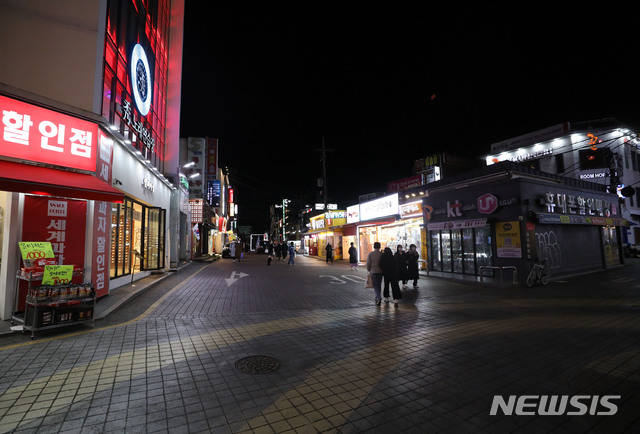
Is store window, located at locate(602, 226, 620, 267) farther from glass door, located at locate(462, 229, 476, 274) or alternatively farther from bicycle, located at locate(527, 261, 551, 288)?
glass door, located at locate(462, 229, 476, 274)

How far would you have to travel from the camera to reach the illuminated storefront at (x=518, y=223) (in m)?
12.8

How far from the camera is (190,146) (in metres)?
Result: 31.7

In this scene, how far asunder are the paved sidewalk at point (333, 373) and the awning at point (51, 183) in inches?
117

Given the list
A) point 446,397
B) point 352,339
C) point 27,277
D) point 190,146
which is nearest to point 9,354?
point 27,277

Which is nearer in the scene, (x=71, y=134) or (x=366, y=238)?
(x=71, y=134)

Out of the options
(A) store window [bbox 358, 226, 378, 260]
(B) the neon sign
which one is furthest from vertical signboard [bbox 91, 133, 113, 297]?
(A) store window [bbox 358, 226, 378, 260]

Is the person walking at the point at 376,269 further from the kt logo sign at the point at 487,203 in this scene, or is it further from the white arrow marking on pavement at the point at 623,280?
the white arrow marking on pavement at the point at 623,280

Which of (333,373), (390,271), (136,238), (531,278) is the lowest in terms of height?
(333,373)

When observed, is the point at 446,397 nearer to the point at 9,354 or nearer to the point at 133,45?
the point at 9,354

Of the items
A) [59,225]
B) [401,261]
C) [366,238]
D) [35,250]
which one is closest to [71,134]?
[59,225]

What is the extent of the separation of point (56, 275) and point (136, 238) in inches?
325

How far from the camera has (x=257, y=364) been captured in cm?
452

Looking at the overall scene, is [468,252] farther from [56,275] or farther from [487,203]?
[56,275]

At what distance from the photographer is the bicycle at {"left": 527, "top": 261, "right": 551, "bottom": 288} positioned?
38.9 ft
